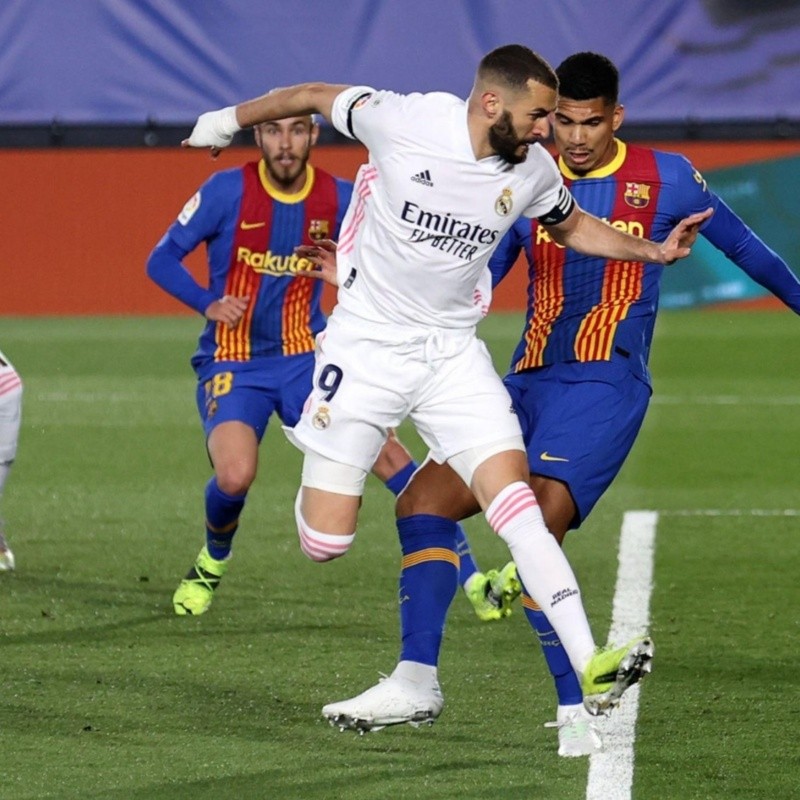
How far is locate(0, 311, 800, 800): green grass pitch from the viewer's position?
15.1ft

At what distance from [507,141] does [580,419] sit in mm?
969

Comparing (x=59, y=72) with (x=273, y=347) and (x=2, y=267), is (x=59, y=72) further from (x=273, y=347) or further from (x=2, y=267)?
(x=273, y=347)

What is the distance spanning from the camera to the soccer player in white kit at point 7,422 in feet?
24.5

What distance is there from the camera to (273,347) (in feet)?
23.7

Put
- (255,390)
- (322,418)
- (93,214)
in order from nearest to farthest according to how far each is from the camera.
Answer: (322,418) < (255,390) < (93,214)

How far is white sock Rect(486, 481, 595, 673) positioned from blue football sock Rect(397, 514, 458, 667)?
38 cm

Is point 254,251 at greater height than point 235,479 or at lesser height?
greater

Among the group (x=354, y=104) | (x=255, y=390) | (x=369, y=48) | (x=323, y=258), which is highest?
(x=369, y=48)

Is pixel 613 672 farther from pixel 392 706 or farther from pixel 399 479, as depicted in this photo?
pixel 399 479

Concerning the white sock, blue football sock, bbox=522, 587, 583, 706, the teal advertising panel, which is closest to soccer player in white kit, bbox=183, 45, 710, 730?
the white sock

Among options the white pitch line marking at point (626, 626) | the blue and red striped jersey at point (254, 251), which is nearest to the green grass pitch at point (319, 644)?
the white pitch line marking at point (626, 626)

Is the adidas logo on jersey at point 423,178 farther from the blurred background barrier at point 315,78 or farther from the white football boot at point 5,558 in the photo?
the blurred background barrier at point 315,78

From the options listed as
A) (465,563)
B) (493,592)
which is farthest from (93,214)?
(493,592)

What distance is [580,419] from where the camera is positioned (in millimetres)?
5273
